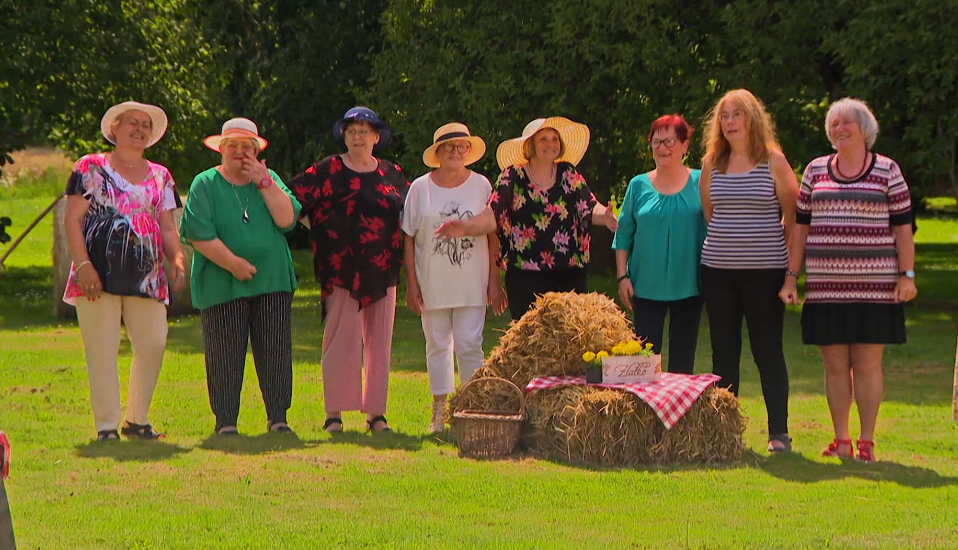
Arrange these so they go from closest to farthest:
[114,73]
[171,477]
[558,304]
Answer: [171,477]
[558,304]
[114,73]

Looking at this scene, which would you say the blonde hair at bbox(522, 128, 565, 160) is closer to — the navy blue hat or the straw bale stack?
the navy blue hat

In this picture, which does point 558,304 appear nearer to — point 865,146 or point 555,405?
→ point 555,405

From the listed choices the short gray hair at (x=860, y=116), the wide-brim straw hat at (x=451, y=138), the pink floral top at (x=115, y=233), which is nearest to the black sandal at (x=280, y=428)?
the pink floral top at (x=115, y=233)

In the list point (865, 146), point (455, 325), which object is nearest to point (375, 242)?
point (455, 325)

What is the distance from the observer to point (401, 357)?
1372 centimetres

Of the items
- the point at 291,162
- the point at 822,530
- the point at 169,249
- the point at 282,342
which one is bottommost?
the point at 822,530

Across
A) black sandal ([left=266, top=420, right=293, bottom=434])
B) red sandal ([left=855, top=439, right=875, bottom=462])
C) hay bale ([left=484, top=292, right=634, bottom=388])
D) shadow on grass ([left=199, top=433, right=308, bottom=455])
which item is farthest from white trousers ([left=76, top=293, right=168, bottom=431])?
red sandal ([left=855, top=439, right=875, bottom=462])

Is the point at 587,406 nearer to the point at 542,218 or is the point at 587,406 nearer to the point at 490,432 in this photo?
the point at 490,432

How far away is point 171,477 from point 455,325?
7.61ft

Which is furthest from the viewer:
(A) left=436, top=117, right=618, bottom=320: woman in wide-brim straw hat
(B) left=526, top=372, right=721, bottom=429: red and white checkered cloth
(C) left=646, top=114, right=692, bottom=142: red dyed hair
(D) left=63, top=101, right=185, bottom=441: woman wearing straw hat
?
(A) left=436, top=117, right=618, bottom=320: woman in wide-brim straw hat

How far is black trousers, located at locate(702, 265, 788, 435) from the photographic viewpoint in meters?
8.00

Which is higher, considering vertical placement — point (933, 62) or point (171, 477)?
point (933, 62)

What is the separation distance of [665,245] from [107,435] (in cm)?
357

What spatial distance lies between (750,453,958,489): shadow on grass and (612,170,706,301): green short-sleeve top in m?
1.13
